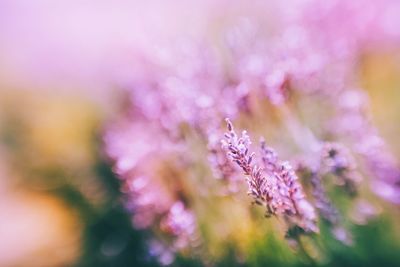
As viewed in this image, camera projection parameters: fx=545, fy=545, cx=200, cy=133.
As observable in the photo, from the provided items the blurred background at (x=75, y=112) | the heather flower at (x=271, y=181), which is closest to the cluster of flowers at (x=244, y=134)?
the heather flower at (x=271, y=181)

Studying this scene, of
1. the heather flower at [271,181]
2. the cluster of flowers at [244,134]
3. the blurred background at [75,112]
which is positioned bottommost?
the heather flower at [271,181]

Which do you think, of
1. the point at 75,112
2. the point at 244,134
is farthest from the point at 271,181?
the point at 75,112

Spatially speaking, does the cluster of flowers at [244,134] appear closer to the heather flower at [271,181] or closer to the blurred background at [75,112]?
the heather flower at [271,181]

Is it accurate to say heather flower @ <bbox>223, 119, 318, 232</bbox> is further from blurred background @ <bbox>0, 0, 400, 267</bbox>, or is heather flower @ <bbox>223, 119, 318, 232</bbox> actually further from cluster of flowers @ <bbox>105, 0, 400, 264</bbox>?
blurred background @ <bbox>0, 0, 400, 267</bbox>

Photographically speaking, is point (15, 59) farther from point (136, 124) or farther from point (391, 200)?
point (391, 200)

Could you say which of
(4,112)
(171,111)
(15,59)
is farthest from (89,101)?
(171,111)

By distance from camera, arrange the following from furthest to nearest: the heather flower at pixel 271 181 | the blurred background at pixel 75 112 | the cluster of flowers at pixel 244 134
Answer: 1. the blurred background at pixel 75 112
2. the cluster of flowers at pixel 244 134
3. the heather flower at pixel 271 181
